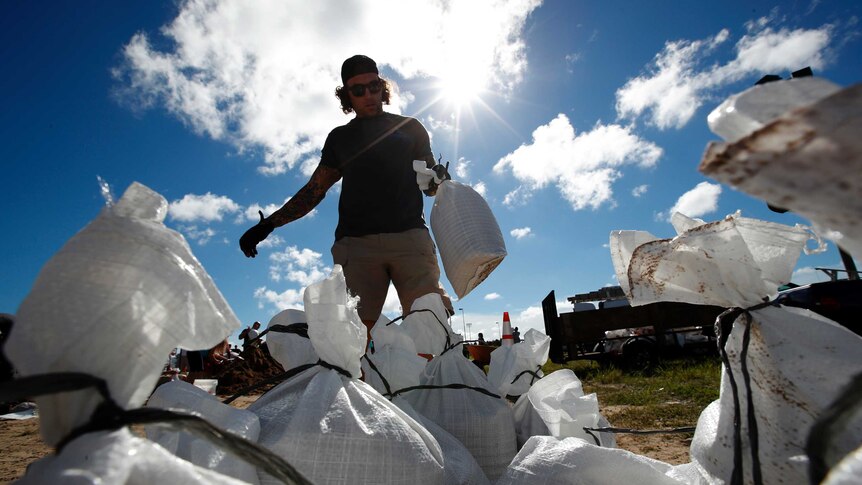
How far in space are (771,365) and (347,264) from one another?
5.85ft

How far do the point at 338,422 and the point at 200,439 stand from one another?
220 mm

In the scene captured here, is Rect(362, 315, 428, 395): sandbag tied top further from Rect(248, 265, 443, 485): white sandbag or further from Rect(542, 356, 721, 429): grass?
Rect(542, 356, 721, 429): grass

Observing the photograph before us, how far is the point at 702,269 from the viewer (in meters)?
0.76

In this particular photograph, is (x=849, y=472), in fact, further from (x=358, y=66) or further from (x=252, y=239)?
(x=358, y=66)

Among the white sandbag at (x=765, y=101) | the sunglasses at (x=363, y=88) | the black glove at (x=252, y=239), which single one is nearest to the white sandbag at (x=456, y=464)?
the white sandbag at (x=765, y=101)

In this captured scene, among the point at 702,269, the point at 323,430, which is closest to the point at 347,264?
the point at 323,430

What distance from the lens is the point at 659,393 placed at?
3584 mm

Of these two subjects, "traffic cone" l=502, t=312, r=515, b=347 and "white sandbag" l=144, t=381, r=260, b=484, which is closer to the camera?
"white sandbag" l=144, t=381, r=260, b=484

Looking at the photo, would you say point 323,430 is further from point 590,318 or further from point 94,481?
point 590,318

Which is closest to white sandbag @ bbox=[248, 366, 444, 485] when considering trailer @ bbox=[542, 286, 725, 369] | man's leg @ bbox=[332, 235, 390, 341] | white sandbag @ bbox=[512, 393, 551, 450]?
white sandbag @ bbox=[512, 393, 551, 450]

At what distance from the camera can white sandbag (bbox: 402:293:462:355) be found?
5.85ft

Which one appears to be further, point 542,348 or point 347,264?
point 347,264

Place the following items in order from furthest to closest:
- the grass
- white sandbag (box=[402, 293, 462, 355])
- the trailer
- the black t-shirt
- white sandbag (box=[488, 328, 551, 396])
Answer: the trailer, the grass, the black t-shirt, white sandbag (box=[402, 293, 462, 355]), white sandbag (box=[488, 328, 551, 396])

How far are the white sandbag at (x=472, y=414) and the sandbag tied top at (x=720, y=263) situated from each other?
2.27 feet
